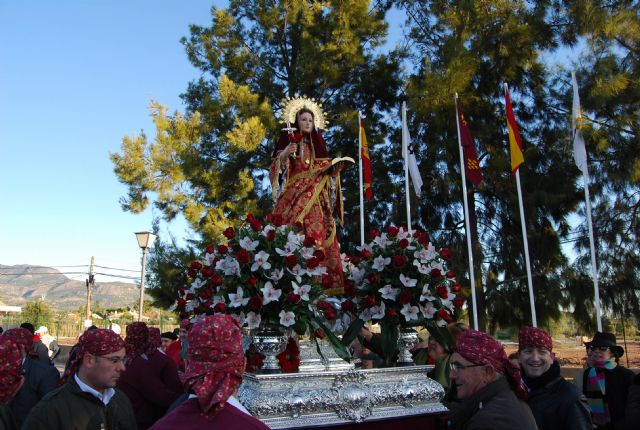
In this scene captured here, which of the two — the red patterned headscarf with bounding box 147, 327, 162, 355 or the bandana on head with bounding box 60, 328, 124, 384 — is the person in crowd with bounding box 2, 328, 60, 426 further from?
the bandana on head with bounding box 60, 328, 124, 384

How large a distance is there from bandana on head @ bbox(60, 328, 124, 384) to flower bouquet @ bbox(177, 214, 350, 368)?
96 cm

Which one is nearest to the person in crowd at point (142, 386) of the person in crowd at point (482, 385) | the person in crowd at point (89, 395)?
the person in crowd at point (89, 395)

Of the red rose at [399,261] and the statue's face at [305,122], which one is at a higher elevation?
the statue's face at [305,122]

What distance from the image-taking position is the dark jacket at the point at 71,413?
103 inches

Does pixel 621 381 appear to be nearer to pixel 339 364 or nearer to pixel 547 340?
pixel 547 340

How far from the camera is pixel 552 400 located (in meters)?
3.41

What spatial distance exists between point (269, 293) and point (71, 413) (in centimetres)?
151

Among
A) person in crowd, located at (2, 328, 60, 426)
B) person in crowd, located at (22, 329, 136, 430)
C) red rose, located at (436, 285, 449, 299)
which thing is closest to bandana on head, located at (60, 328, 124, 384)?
person in crowd, located at (22, 329, 136, 430)

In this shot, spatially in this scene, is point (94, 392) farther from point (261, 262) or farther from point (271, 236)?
point (271, 236)

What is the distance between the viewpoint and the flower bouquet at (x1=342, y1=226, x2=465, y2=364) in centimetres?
447

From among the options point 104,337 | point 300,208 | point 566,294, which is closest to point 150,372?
point 104,337

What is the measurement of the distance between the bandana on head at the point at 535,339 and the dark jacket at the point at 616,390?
143cm

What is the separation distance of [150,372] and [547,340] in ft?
10.3

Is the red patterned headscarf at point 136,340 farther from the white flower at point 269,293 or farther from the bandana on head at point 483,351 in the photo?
the bandana on head at point 483,351
